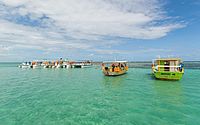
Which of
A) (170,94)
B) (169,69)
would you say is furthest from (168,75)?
(170,94)

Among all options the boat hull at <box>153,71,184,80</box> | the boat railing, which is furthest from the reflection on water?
the boat railing

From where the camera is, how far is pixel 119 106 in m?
13.1

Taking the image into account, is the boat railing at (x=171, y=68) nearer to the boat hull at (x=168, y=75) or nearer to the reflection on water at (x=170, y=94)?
the boat hull at (x=168, y=75)

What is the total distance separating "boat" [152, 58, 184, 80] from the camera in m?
26.2

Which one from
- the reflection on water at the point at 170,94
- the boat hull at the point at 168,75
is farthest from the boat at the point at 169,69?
the reflection on water at the point at 170,94

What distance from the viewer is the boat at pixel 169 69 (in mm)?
26189

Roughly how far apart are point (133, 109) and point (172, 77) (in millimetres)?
16872

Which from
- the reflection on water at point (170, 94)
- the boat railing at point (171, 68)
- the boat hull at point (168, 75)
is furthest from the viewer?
the boat railing at point (171, 68)

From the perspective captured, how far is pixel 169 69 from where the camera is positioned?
27719 millimetres

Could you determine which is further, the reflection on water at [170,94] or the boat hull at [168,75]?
the boat hull at [168,75]

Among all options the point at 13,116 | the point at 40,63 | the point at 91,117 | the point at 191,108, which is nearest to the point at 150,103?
the point at 191,108

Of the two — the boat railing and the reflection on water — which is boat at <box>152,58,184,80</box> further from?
the reflection on water

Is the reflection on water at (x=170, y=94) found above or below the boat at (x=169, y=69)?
below

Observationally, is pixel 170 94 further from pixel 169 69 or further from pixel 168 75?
pixel 169 69
